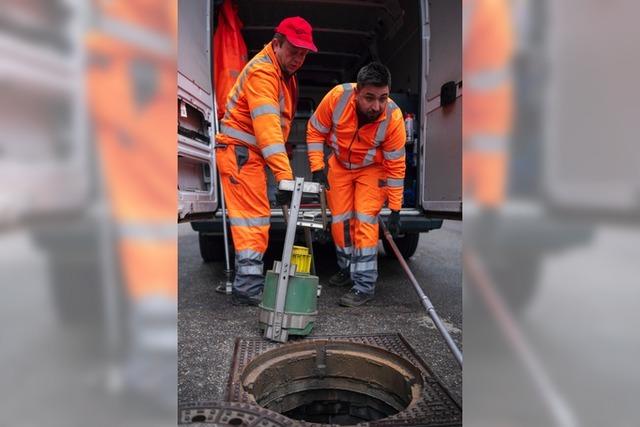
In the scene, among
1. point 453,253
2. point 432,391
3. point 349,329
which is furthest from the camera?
point 453,253

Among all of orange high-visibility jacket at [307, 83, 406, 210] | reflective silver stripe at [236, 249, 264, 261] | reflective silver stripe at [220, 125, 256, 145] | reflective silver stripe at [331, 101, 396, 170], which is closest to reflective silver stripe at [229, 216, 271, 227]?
reflective silver stripe at [236, 249, 264, 261]

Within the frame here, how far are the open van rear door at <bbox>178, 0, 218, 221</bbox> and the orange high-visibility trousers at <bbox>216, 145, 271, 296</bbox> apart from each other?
1.05ft

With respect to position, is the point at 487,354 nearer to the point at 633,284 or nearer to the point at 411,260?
the point at 633,284

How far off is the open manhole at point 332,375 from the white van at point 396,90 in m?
1.15

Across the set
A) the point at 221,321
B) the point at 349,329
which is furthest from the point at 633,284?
the point at 221,321

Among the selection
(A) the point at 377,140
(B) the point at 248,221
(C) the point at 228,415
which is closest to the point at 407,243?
(A) the point at 377,140

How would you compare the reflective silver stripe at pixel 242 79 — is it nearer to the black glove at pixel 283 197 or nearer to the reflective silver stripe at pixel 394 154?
the black glove at pixel 283 197

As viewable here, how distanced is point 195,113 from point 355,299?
2.00m

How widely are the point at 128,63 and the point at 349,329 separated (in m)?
2.30

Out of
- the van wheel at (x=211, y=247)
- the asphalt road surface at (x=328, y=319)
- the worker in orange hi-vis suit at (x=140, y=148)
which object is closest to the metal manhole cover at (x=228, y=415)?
the asphalt road surface at (x=328, y=319)

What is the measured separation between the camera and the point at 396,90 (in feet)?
17.1

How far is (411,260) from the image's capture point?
205 inches

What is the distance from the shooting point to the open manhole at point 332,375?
2133 mm

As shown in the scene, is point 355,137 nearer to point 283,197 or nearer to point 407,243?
point 283,197
